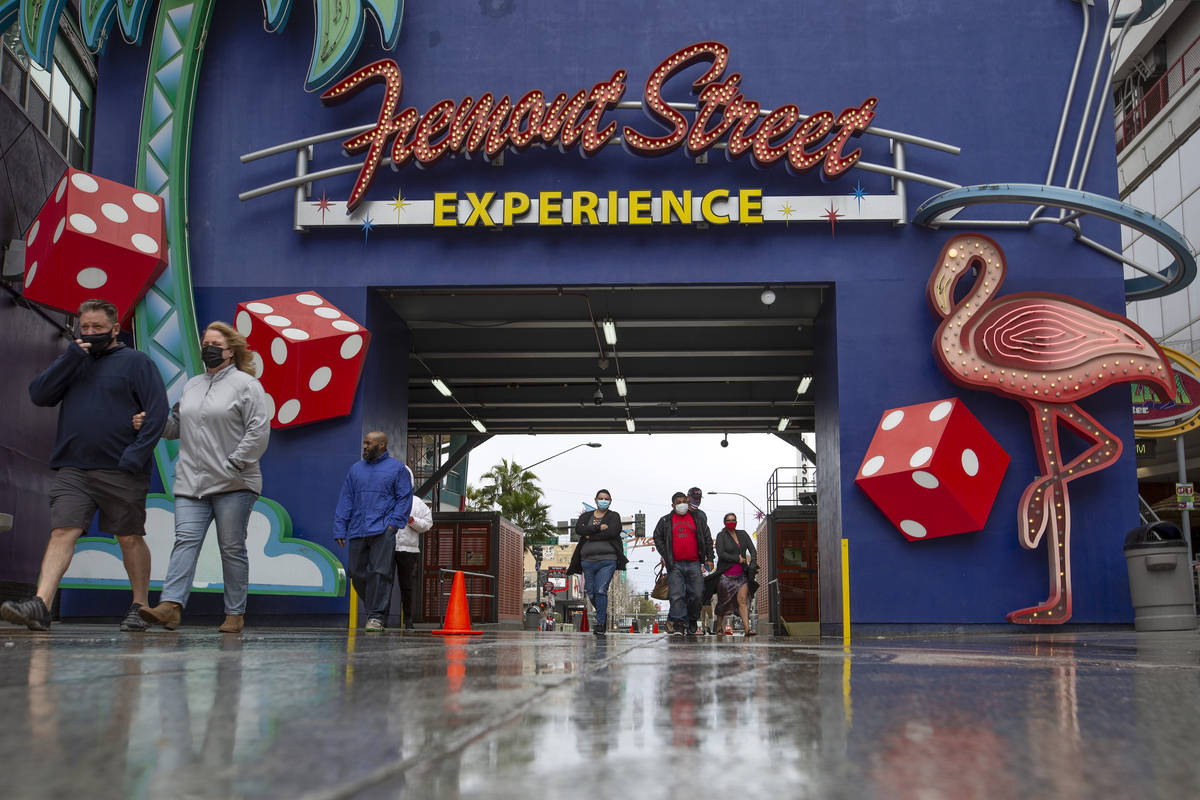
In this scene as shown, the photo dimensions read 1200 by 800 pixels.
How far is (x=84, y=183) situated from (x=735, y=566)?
11580mm

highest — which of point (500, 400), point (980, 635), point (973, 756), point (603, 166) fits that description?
point (603, 166)

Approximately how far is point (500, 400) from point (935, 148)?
37.6ft

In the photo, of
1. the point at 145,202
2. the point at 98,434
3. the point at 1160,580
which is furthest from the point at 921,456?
the point at 145,202

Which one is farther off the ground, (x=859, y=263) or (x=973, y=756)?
(x=859, y=263)

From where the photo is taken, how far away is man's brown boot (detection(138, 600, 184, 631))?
6.90 metres

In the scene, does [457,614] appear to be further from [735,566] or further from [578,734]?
[735,566]

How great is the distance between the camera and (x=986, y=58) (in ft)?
46.1

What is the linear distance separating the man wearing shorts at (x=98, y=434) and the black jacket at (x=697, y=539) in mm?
8247

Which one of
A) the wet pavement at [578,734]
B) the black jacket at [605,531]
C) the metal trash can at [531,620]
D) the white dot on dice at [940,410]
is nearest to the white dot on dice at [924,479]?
the white dot on dice at [940,410]

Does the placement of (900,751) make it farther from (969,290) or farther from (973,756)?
(969,290)

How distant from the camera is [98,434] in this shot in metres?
7.00

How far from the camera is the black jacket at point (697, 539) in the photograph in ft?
47.0

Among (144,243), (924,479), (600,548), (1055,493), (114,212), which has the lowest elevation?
(600,548)

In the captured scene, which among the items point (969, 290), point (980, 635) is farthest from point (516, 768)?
point (969, 290)
